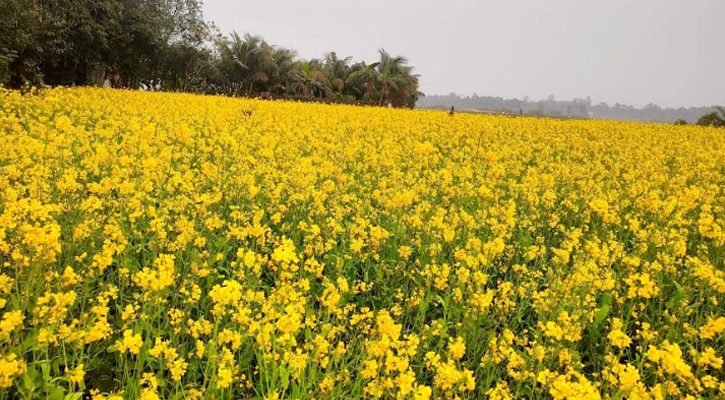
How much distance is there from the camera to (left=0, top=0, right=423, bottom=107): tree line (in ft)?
55.8

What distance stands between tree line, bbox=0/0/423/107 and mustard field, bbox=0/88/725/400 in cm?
1139

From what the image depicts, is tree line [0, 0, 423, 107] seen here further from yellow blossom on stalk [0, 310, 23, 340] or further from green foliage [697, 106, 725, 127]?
→ green foliage [697, 106, 725, 127]

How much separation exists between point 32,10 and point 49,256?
16.0m

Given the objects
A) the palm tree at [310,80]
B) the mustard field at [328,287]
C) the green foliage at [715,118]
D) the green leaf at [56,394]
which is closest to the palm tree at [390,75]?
the palm tree at [310,80]

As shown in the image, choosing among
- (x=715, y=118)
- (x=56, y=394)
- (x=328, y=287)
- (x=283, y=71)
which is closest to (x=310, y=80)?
(x=283, y=71)

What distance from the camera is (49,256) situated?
2.75m

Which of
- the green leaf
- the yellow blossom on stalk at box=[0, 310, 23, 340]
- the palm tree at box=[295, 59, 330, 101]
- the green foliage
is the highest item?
the palm tree at box=[295, 59, 330, 101]

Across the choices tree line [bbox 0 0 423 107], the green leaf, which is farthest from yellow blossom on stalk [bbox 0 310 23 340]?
tree line [bbox 0 0 423 107]

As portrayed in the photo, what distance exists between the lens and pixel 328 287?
2.66m

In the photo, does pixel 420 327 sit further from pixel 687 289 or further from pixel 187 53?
pixel 187 53

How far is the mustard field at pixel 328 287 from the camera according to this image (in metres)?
2.31

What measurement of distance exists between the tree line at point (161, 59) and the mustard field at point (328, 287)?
1139cm

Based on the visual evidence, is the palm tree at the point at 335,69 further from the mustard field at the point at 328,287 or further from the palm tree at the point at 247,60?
the mustard field at the point at 328,287

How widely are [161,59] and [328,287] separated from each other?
3065 cm
